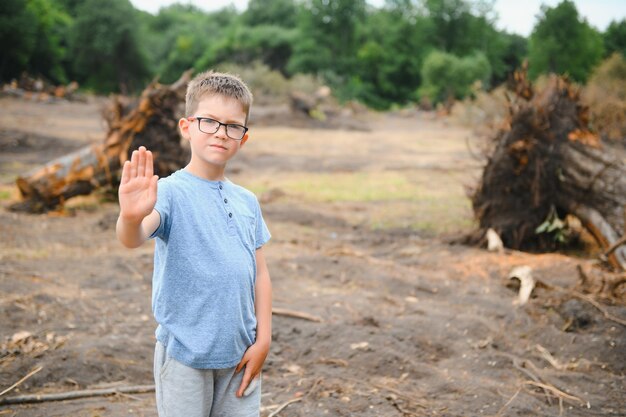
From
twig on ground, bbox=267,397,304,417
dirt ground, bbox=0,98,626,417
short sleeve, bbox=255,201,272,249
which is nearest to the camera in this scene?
short sleeve, bbox=255,201,272,249

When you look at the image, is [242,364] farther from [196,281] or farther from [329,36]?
[329,36]

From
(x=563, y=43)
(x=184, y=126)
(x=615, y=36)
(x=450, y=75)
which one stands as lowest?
(x=184, y=126)

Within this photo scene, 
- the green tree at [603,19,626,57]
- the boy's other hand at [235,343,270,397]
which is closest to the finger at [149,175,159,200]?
the boy's other hand at [235,343,270,397]

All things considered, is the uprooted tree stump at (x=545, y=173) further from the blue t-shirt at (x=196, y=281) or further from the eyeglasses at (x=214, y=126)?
the blue t-shirt at (x=196, y=281)

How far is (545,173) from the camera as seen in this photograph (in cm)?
626

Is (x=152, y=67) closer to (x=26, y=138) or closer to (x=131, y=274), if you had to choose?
(x=26, y=138)

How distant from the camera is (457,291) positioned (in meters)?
5.07

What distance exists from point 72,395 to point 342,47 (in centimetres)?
4579

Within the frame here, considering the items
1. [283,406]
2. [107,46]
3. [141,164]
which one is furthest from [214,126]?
[107,46]

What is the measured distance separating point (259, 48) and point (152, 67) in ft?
27.6

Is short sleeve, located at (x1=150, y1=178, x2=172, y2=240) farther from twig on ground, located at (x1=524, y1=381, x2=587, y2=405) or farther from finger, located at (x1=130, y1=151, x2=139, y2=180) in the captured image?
twig on ground, located at (x1=524, y1=381, x2=587, y2=405)

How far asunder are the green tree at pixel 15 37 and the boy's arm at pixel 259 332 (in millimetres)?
36036

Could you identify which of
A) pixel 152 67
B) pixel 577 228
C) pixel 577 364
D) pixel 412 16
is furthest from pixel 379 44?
pixel 577 364

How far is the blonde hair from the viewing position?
1.99 m
